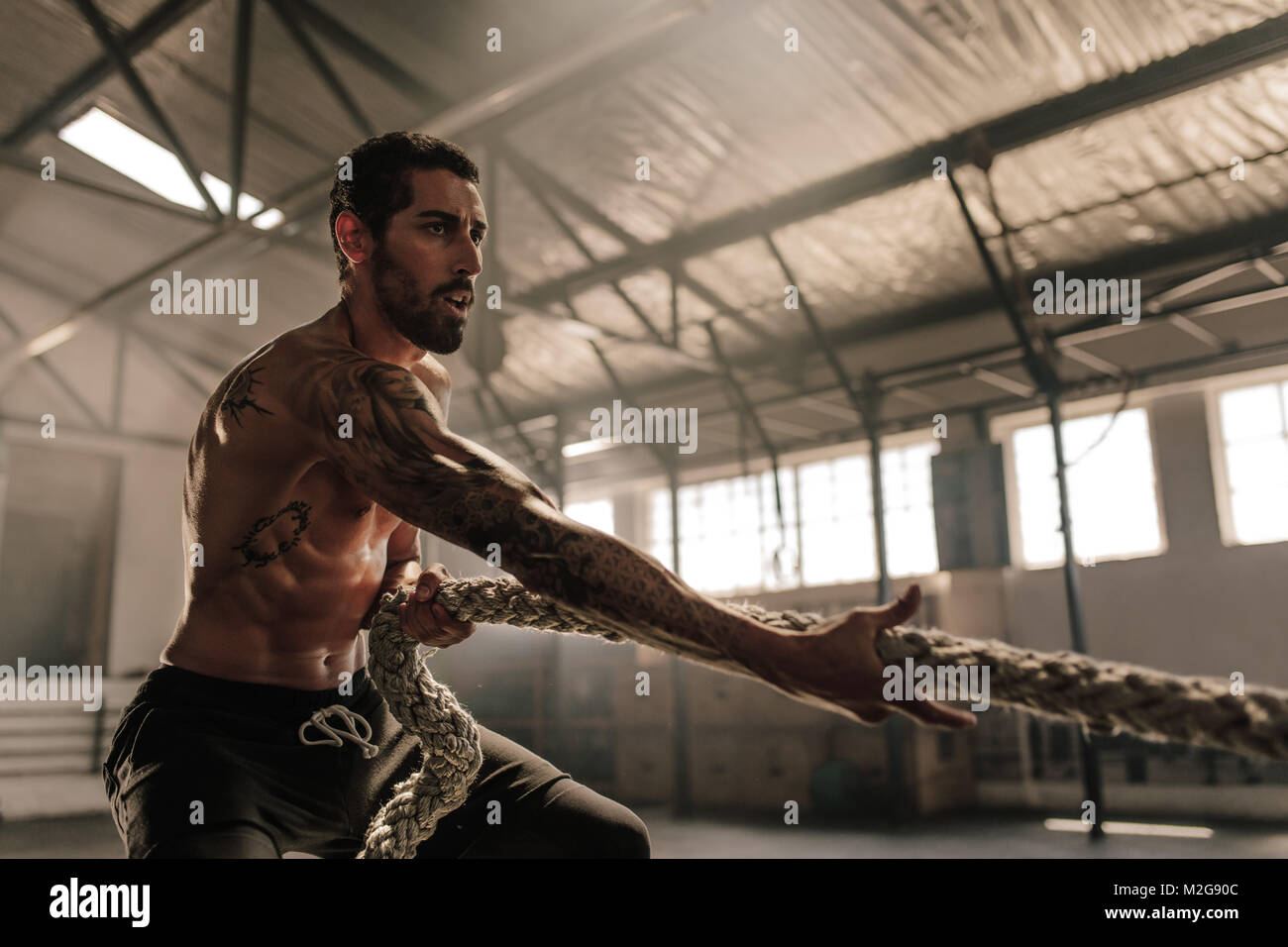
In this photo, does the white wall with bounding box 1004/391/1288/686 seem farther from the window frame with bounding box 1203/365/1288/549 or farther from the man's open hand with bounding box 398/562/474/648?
the man's open hand with bounding box 398/562/474/648

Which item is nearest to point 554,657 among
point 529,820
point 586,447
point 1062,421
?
point 586,447

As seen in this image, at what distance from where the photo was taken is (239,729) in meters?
1.47

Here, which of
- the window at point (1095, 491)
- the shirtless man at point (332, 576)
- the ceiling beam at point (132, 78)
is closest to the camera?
the shirtless man at point (332, 576)

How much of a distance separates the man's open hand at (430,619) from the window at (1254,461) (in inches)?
325

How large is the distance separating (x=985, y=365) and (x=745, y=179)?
293 centimetres

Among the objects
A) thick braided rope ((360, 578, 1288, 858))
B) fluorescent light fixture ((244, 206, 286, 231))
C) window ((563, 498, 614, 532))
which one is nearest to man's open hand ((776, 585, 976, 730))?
thick braided rope ((360, 578, 1288, 858))

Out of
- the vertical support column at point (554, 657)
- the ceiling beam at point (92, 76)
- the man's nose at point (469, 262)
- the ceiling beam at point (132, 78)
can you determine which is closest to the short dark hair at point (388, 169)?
the man's nose at point (469, 262)

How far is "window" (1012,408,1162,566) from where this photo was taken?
27.8 ft

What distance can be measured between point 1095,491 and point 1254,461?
4.24 feet

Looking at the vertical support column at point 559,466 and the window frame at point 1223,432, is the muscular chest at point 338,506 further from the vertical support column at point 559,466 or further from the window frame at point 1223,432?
the window frame at point 1223,432

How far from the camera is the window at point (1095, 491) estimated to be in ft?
27.8

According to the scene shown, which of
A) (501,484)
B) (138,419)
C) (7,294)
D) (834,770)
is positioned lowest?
(834,770)

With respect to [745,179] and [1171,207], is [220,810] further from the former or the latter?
[1171,207]
